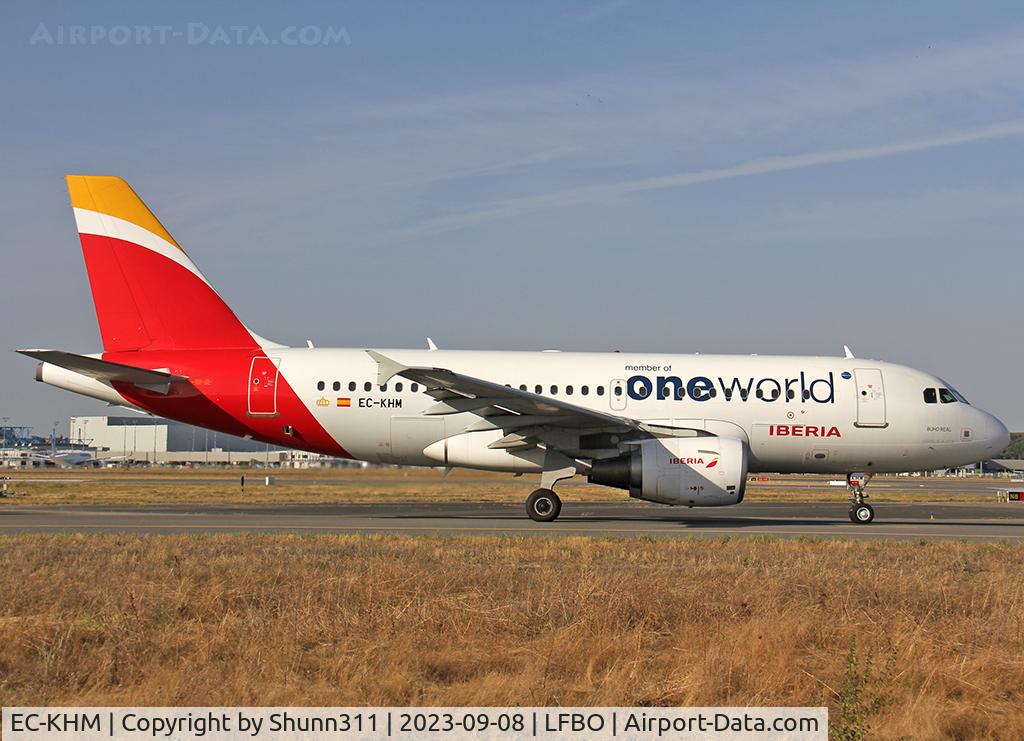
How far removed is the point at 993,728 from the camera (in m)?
6.13

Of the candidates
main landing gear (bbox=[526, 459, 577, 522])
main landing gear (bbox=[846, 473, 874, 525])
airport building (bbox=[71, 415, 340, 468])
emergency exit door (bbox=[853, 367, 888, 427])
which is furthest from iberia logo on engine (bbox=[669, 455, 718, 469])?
airport building (bbox=[71, 415, 340, 468])

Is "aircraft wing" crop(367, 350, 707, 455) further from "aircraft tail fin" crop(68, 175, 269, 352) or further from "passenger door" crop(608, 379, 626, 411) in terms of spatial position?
"aircraft tail fin" crop(68, 175, 269, 352)

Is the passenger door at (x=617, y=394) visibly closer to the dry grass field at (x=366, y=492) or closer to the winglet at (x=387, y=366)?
the winglet at (x=387, y=366)

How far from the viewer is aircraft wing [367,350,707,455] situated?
69.7 ft

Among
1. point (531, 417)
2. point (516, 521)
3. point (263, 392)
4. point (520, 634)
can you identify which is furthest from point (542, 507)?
point (520, 634)

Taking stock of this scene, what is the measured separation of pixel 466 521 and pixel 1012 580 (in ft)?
40.3

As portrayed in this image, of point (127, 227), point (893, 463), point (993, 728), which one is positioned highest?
point (127, 227)

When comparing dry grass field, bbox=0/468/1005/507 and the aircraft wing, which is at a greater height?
the aircraft wing

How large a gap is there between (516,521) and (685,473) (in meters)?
3.99

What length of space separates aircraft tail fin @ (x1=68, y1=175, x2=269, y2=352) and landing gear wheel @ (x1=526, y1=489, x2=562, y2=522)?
24.3 feet

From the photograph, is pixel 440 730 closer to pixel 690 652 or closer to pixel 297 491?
pixel 690 652

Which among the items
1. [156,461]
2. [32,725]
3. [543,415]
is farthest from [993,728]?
[156,461]

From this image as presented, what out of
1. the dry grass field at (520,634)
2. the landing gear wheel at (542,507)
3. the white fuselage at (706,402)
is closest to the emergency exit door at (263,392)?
the white fuselage at (706,402)
